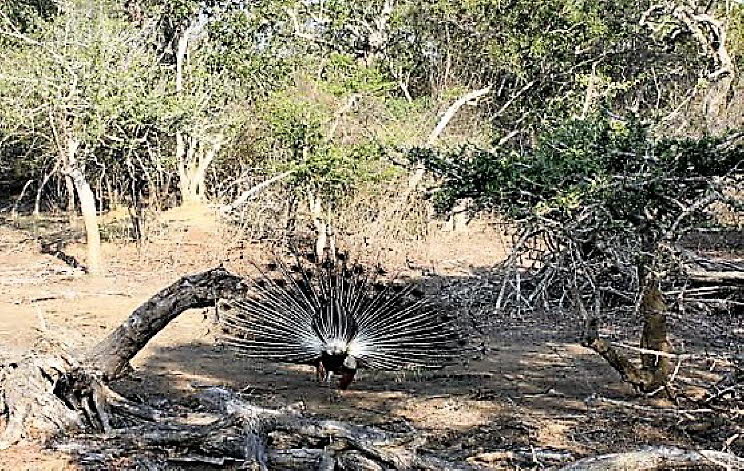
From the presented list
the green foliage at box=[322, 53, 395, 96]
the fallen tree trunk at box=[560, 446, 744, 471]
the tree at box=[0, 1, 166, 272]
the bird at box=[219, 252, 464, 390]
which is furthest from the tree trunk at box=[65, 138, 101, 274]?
the fallen tree trunk at box=[560, 446, 744, 471]

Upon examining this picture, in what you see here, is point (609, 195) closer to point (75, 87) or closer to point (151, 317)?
point (151, 317)

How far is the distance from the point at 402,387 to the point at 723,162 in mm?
3706

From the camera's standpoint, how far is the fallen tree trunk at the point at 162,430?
15.6 feet

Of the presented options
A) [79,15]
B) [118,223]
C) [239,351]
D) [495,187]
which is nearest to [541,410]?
[495,187]

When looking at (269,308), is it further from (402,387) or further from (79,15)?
(79,15)

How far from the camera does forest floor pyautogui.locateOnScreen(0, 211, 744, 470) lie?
598 centimetres

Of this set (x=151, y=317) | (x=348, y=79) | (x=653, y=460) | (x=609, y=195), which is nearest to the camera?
(x=653, y=460)

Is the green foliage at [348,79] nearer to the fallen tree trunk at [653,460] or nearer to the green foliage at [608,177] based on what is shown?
the green foliage at [608,177]

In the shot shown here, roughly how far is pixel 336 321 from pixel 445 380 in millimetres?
1644

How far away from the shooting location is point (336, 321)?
7.29 m

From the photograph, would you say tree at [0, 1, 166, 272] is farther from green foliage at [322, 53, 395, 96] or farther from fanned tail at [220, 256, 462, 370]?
fanned tail at [220, 256, 462, 370]

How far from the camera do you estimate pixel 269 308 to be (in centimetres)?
736

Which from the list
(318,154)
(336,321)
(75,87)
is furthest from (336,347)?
(318,154)

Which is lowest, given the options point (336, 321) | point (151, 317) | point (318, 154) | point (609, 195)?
point (336, 321)
